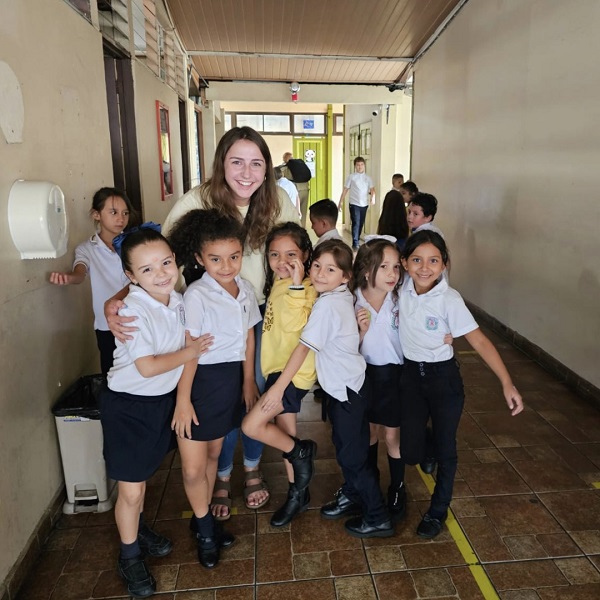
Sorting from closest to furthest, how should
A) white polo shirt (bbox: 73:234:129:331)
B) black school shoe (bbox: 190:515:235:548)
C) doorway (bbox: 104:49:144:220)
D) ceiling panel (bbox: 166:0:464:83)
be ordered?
black school shoe (bbox: 190:515:235:548) → white polo shirt (bbox: 73:234:129:331) → doorway (bbox: 104:49:144:220) → ceiling panel (bbox: 166:0:464:83)

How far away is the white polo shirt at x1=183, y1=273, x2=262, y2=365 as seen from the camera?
1888 mm

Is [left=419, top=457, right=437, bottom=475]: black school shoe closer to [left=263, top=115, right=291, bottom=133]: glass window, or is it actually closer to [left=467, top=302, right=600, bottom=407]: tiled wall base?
[left=467, top=302, right=600, bottom=407]: tiled wall base

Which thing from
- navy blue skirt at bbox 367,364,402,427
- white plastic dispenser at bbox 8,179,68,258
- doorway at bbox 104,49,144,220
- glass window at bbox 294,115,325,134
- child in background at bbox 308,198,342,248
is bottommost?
navy blue skirt at bbox 367,364,402,427

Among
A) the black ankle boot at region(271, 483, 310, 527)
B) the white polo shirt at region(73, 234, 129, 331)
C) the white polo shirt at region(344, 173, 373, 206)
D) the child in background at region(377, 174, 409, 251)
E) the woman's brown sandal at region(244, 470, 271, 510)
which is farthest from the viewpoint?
the white polo shirt at region(344, 173, 373, 206)

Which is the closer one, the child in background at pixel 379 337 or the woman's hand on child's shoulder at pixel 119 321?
the woman's hand on child's shoulder at pixel 119 321

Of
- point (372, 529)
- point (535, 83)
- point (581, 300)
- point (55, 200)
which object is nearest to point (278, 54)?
point (535, 83)

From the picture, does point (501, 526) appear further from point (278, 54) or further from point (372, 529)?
point (278, 54)

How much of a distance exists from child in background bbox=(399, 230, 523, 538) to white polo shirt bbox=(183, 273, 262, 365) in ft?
2.16

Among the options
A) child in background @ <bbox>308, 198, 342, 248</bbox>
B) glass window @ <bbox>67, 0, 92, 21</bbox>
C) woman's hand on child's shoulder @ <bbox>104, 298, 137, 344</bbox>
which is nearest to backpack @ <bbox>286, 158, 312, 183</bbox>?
child in background @ <bbox>308, 198, 342, 248</bbox>

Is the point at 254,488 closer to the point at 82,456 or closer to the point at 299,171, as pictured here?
the point at 82,456

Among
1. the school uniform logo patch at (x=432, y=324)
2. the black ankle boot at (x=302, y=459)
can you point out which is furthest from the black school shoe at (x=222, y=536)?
the school uniform logo patch at (x=432, y=324)

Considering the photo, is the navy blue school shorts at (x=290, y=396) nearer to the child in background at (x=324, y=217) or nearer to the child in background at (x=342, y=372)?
the child in background at (x=342, y=372)

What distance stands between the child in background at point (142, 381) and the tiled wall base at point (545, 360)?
8.94ft

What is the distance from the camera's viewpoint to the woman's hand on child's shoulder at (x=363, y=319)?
83.2 inches
